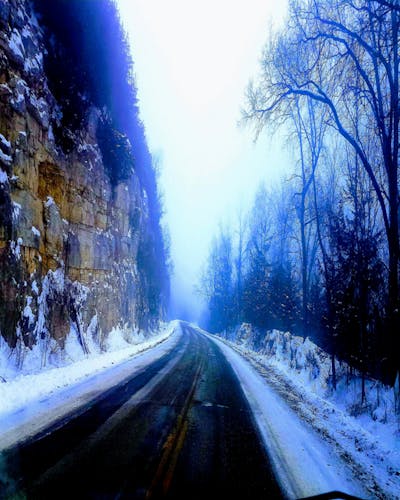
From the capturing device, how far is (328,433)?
599 centimetres

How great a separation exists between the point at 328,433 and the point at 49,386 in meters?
5.94

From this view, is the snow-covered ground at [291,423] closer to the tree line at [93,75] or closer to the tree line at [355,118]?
the tree line at [355,118]

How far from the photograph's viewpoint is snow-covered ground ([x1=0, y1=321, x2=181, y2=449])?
511 centimetres

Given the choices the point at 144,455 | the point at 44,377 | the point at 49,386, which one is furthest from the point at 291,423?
the point at 44,377

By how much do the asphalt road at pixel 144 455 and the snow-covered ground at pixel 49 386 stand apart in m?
0.40

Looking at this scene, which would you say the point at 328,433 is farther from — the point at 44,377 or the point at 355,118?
the point at 355,118

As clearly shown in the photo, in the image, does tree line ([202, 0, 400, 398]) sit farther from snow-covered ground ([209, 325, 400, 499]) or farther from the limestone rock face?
the limestone rock face

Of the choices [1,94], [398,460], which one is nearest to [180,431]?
[398,460]

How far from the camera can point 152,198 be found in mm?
37938

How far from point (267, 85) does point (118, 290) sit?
1286cm

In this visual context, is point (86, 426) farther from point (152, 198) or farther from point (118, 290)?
point (152, 198)

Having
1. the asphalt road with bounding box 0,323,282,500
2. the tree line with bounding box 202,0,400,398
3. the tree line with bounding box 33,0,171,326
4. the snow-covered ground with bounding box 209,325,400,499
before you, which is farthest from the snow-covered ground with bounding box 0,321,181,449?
the tree line with bounding box 33,0,171,326

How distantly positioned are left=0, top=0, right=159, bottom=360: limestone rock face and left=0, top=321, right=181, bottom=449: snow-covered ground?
0.82 metres

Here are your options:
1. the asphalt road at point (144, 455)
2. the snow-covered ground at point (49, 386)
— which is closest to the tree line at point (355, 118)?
the asphalt road at point (144, 455)
